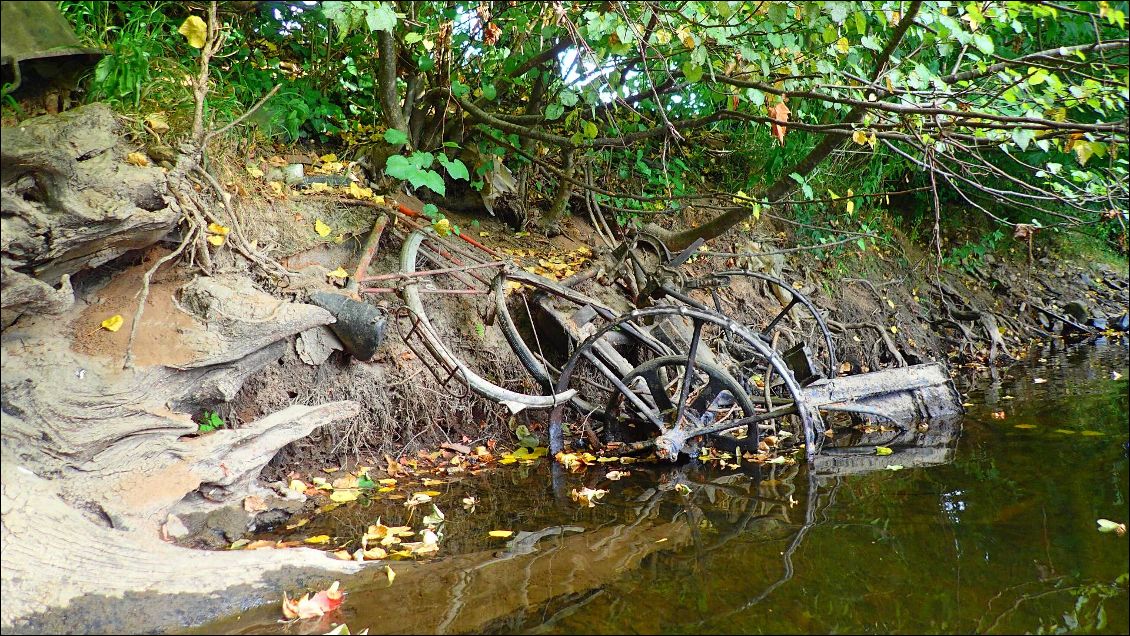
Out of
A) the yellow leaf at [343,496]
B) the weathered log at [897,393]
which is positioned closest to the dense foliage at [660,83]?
the weathered log at [897,393]

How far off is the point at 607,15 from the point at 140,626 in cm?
294

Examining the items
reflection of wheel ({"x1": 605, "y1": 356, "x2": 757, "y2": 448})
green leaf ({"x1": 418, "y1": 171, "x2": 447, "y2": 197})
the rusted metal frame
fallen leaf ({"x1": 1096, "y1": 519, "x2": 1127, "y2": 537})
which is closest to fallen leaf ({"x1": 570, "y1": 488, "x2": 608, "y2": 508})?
reflection of wheel ({"x1": 605, "y1": 356, "x2": 757, "y2": 448})

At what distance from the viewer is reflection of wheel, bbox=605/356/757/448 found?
462cm

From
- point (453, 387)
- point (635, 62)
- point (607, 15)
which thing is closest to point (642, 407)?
point (453, 387)

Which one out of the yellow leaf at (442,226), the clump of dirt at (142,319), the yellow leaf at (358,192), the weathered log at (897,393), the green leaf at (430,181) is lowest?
the weathered log at (897,393)

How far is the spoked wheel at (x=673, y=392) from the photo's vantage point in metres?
4.44

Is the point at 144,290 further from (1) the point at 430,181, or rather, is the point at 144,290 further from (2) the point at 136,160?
(1) the point at 430,181

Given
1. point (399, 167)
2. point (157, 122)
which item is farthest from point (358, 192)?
point (157, 122)

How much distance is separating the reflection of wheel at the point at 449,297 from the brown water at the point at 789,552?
517mm

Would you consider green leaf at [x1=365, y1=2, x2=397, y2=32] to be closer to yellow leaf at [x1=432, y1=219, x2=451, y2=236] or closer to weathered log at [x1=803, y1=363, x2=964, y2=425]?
yellow leaf at [x1=432, y1=219, x2=451, y2=236]

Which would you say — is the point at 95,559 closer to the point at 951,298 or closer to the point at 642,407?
the point at 642,407

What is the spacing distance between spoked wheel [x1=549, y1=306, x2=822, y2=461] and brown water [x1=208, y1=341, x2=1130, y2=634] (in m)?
0.28

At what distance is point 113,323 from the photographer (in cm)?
323

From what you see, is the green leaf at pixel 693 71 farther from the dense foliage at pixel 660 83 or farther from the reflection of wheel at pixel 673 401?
the reflection of wheel at pixel 673 401
